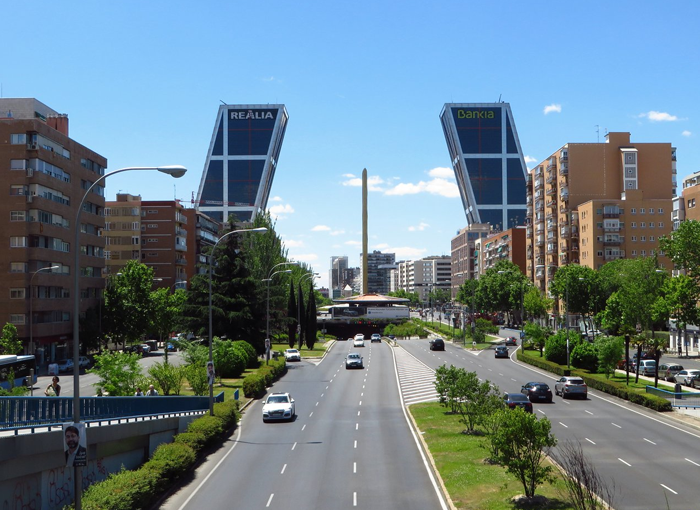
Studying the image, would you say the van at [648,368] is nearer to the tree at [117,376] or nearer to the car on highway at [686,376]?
the car on highway at [686,376]

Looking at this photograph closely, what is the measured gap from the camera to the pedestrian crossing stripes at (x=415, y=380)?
157ft

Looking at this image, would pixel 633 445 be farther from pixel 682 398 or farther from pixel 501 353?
pixel 501 353

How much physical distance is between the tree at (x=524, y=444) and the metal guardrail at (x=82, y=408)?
42.3 ft

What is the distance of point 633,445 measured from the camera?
3067 centimetres

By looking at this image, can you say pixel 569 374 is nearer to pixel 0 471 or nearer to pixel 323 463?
pixel 323 463

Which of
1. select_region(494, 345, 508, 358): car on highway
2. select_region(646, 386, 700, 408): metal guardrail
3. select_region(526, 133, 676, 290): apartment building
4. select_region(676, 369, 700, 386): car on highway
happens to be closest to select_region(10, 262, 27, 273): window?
select_region(494, 345, 508, 358): car on highway

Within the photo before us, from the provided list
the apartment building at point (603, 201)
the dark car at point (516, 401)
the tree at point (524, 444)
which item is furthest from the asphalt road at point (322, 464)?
the apartment building at point (603, 201)

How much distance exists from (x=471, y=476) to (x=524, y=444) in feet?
12.7

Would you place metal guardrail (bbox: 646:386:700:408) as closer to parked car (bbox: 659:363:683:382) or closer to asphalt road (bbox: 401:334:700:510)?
asphalt road (bbox: 401:334:700:510)

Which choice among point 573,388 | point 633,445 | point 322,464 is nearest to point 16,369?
point 322,464

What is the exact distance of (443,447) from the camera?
95.9 feet

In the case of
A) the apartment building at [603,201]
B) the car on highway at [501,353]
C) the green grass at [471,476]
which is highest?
the apartment building at [603,201]

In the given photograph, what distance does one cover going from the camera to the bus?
3745cm

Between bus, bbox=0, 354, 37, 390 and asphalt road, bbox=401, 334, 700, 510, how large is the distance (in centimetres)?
2785
